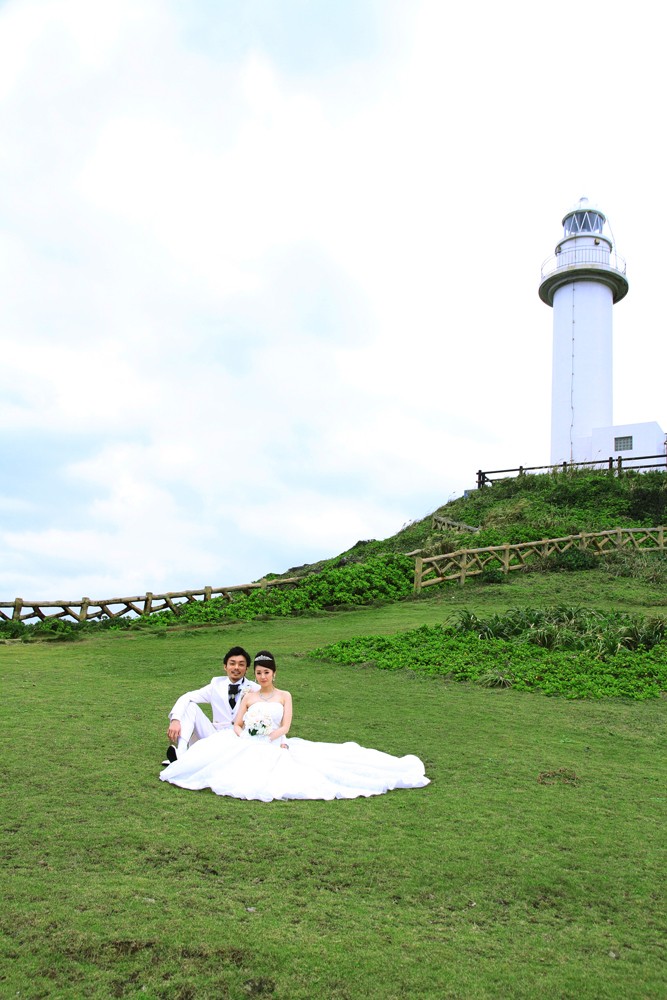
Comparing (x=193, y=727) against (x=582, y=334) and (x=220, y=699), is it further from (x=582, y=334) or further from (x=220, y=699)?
(x=582, y=334)

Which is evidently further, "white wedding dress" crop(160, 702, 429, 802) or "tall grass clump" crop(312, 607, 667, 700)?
"tall grass clump" crop(312, 607, 667, 700)

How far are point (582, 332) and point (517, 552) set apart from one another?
825 inches

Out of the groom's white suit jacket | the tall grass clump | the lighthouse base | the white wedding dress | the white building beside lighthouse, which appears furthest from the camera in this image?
the white building beside lighthouse

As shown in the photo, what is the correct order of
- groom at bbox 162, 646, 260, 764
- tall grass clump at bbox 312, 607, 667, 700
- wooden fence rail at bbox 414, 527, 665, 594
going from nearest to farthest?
groom at bbox 162, 646, 260, 764, tall grass clump at bbox 312, 607, 667, 700, wooden fence rail at bbox 414, 527, 665, 594

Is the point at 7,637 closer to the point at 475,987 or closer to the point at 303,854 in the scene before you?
the point at 303,854

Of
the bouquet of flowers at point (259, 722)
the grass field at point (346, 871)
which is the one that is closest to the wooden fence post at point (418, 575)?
the grass field at point (346, 871)

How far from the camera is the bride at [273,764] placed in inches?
246

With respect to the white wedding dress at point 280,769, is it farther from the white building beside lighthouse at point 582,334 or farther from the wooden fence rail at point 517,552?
the white building beside lighthouse at point 582,334

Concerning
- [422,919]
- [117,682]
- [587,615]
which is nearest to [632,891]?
[422,919]

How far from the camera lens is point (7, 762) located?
6.75m

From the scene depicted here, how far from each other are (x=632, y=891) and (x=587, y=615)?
10852mm

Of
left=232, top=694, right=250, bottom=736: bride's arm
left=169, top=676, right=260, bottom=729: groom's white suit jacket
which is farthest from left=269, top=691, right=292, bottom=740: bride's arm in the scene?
left=169, top=676, right=260, bottom=729: groom's white suit jacket

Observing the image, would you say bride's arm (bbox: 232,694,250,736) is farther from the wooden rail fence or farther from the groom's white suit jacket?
the wooden rail fence

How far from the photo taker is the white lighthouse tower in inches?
1593
